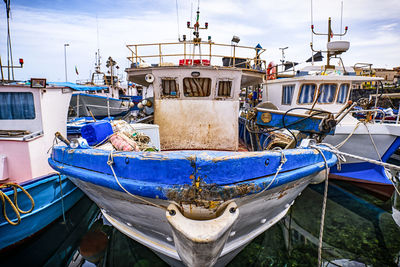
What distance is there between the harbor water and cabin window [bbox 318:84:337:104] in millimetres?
3686

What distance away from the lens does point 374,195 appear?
24.1 ft

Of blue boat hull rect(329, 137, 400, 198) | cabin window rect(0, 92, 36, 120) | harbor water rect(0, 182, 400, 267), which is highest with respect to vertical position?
cabin window rect(0, 92, 36, 120)

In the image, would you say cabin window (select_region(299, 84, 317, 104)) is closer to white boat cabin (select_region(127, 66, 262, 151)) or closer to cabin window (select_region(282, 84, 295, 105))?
cabin window (select_region(282, 84, 295, 105))

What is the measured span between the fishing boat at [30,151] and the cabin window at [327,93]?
8287mm

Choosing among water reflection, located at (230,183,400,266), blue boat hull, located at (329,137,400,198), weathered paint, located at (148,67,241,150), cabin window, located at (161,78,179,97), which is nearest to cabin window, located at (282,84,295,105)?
blue boat hull, located at (329,137,400,198)

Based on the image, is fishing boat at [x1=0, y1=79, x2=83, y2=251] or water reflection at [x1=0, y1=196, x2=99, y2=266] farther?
fishing boat at [x1=0, y1=79, x2=83, y2=251]

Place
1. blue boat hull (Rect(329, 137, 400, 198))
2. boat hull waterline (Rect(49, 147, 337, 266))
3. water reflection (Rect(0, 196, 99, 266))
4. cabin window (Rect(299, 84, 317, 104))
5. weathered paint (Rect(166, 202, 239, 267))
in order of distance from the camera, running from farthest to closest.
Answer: cabin window (Rect(299, 84, 317, 104)) → blue boat hull (Rect(329, 137, 400, 198)) → water reflection (Rect(0, 196, 99, 266)) → boat hull waterline (Rect(49, 147, 337, 266)) → weathered paint (Rect(166, 202, 239, 267))

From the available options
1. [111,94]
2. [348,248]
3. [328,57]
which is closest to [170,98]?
[348,248]

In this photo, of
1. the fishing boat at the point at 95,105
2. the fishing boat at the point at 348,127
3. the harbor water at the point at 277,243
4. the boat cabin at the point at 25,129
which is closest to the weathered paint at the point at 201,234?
the harbor water at the point at 277,243

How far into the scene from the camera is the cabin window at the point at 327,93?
7.90m

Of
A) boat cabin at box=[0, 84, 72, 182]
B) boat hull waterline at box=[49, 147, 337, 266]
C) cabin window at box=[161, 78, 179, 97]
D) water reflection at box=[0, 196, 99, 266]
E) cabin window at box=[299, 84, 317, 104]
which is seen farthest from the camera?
cabin window at box=[299, 84, 317, 104]

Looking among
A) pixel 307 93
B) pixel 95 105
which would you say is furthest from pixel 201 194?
pixel 95 105

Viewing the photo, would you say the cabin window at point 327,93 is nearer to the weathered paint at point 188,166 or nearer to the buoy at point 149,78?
the buoy at point 149,78

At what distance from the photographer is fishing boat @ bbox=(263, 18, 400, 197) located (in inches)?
266
